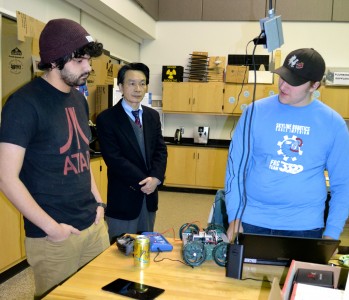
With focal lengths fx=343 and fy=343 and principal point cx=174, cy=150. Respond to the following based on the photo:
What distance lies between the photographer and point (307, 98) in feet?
5.15

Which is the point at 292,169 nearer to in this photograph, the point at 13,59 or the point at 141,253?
the point at 141,253

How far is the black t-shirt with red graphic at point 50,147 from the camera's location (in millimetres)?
1284

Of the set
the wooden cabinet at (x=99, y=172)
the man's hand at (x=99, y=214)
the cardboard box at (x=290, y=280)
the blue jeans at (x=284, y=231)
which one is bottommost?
the wooden cabinet at (x=99, y=172)

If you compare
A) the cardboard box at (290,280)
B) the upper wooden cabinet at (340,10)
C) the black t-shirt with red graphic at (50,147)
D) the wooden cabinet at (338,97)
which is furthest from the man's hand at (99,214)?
the upper wooden cabinet at (340,10)

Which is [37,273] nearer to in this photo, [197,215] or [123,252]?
[123,252]

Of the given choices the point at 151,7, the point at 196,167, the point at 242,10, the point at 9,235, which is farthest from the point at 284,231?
the point at 242,10

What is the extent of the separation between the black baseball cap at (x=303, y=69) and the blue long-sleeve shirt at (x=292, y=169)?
125 millimetres

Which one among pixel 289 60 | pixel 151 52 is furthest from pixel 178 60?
pixel 289 60

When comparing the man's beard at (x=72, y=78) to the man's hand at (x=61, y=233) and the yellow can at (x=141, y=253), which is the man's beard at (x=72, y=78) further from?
the yellow can at (x=141, y=253)

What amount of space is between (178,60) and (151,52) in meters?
0.54

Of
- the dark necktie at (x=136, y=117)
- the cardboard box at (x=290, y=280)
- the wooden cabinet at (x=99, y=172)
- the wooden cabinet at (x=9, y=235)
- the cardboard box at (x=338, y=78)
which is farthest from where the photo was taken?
the cardboard box at (x=338, y=78)

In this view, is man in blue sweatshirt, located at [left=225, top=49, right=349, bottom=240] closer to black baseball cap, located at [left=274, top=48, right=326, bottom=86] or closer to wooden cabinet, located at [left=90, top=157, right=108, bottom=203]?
black baseball cap, located at [left=274, top=48, right=326, bottom=86]

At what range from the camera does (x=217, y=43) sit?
20.2ft

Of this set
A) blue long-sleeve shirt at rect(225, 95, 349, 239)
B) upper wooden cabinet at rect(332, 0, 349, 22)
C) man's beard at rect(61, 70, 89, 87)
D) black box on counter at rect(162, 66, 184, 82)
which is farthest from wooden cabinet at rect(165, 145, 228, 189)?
man's beard at rect(61, 70, 89, 87)
